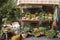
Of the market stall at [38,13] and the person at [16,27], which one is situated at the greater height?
the market stall at [38,13]

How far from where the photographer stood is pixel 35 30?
7383mm

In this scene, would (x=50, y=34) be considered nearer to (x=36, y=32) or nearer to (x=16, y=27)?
(x=36, y=32)

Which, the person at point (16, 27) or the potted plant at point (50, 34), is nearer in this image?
the potted plant at point (50, 34)

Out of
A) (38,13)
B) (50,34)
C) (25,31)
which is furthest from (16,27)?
(50,34)

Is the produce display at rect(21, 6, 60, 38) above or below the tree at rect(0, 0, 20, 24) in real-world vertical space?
below

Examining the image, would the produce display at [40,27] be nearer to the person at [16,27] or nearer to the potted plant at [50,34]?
the potted plant at [50,34]

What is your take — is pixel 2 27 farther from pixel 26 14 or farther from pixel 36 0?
pixel 36 0

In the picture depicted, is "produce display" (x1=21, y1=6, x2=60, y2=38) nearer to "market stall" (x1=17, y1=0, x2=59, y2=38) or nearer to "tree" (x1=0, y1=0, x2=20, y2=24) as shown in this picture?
"market stall" (x1=17, y1=0, x2=59, y2=38)

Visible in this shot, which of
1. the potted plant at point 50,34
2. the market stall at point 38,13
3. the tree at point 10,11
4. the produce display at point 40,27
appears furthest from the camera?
the tree at point 10,11

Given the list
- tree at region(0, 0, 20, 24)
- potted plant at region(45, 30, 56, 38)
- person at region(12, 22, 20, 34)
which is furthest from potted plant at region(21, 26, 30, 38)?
tree at region(0, 0, 20, 24)

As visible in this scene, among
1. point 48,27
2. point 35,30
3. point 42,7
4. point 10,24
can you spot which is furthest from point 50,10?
point 10,24

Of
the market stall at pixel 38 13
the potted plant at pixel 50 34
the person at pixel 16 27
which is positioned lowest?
the potted plant at pixel 50 34

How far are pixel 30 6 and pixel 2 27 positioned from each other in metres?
1.64

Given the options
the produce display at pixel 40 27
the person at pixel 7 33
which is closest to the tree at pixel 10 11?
the produce display at pixel 40 27
